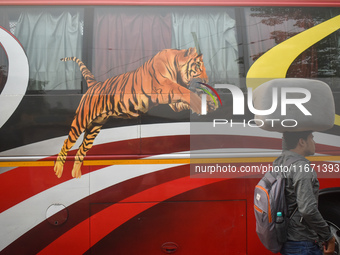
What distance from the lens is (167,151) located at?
141 inches

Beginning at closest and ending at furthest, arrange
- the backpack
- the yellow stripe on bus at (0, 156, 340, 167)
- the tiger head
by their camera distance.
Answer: the backpack, the yellow stripe on bus at (0, 156, 340, 167), the tiger head

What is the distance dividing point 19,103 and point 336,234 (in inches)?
149

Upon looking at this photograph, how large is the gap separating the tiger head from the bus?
11 mm

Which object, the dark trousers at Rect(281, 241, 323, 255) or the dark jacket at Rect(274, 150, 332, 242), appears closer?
the dark jacket at Rect(274, 150, 332, 242)

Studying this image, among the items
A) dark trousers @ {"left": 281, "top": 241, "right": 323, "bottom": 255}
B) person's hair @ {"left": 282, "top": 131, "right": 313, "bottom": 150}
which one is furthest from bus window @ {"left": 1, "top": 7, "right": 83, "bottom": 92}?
dark trousers @ {"left": 281, "top": 241, "right": 323, "bottom": 255}

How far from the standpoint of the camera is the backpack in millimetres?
2512

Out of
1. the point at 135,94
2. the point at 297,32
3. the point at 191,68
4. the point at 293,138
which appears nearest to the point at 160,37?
the point at 191,68

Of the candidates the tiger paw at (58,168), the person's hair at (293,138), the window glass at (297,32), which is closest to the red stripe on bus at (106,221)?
the tiger paw at (58,168)

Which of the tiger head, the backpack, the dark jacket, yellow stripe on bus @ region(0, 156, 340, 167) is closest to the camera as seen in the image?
the dark jacket

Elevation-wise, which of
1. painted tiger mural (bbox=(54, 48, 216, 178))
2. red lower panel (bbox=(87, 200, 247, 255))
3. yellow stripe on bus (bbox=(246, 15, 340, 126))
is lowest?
red lower panel (bbox=(87, 200, 247, 255))

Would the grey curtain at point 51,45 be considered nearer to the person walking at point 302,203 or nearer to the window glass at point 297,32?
the window glass at point 297,32

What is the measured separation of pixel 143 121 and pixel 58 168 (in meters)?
1.03

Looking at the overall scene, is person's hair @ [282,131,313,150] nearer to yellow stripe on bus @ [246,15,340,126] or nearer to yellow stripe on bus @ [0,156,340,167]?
yellow stripe on bus @ [0,156,340,167]

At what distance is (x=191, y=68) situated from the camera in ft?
12.0
